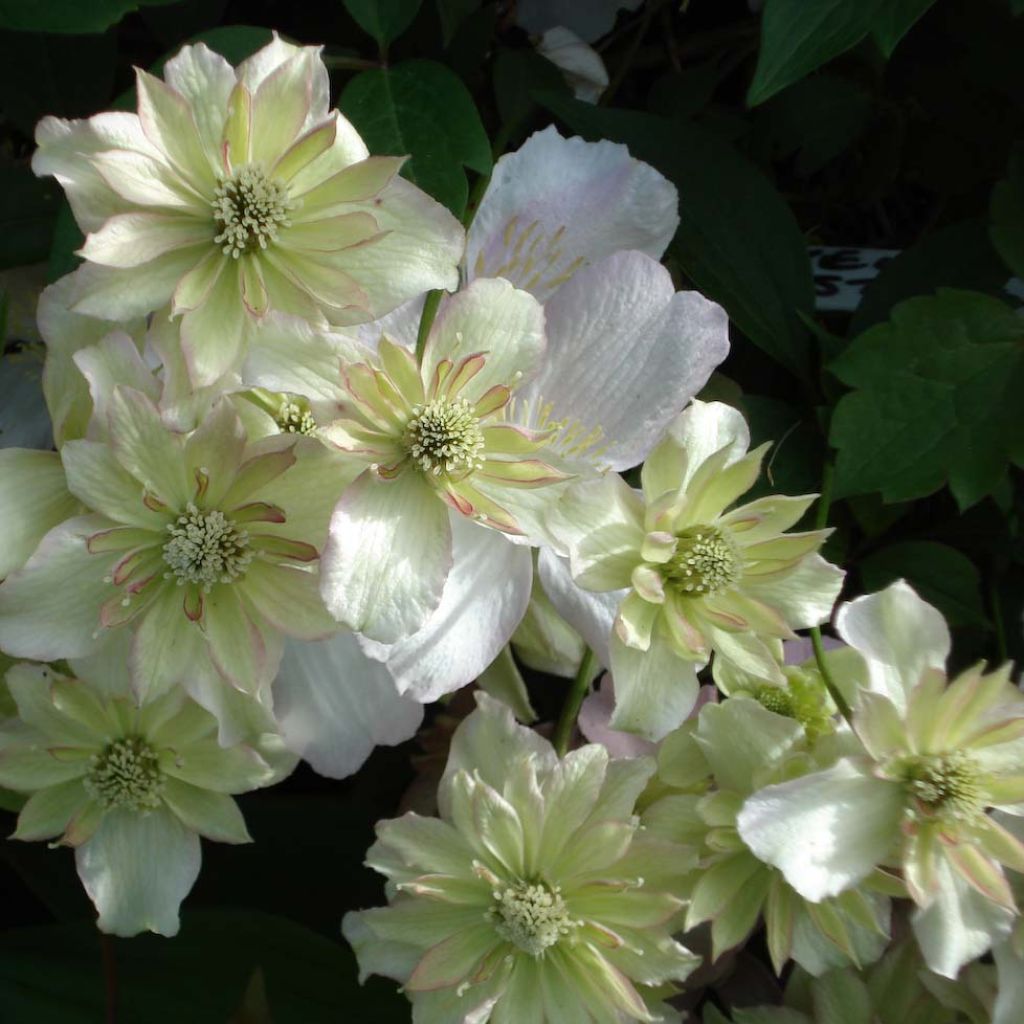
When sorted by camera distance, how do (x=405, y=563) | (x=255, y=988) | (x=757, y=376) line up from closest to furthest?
(x=405, y=563), (x=255, y=988), (x=757, y=376)

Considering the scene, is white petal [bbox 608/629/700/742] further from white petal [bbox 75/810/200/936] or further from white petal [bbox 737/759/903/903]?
white petal [bbox 75/810/200/936]

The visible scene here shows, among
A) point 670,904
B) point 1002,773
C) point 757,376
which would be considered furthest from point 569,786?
point 757,376

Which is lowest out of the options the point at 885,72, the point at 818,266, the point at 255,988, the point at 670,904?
the point at 255,988

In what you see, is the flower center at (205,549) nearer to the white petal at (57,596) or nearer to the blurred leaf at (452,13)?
the white petal at (57,596)

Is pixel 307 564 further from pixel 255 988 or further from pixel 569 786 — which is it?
pixel 255 988

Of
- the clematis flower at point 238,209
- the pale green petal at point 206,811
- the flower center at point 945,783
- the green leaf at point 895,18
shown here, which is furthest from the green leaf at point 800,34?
the pale green petal at point 206,811

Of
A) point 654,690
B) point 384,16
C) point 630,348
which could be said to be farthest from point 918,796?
point 384,16

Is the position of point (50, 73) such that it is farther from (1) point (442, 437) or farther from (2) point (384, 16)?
(1) point (442, 437)
